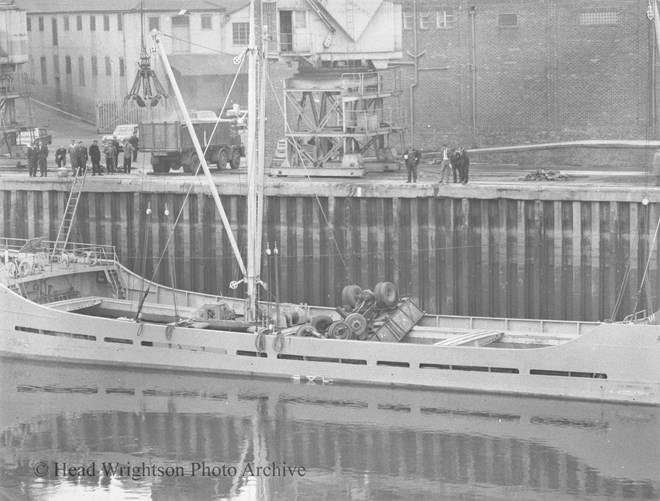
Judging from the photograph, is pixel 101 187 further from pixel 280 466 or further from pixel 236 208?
pixel 280 466

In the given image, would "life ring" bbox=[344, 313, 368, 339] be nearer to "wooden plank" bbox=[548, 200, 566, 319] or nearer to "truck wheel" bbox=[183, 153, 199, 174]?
"wooden plank" bbox=[548, 200, 566, 319]

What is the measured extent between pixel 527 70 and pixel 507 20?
1401mm

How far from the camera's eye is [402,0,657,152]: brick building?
3888cm

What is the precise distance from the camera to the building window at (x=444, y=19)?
133ft

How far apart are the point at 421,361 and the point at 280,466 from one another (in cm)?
428

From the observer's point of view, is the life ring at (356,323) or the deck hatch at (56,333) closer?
the life ring at (356,323)

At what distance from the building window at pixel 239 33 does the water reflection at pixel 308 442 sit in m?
18.4

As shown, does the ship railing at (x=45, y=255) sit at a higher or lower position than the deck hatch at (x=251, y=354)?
higher

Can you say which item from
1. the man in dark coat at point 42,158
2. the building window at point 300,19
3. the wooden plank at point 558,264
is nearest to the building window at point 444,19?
the building window at point 300,19

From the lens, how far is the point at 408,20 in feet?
134

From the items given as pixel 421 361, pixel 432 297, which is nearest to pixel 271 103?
Answer: pixel 432 297

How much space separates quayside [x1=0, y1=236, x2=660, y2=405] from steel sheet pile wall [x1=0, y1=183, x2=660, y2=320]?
40.2 inches

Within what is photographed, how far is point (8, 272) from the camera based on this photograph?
105 feet

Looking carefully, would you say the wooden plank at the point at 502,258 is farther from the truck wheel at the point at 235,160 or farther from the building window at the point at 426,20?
the building window at the point at 426,20
